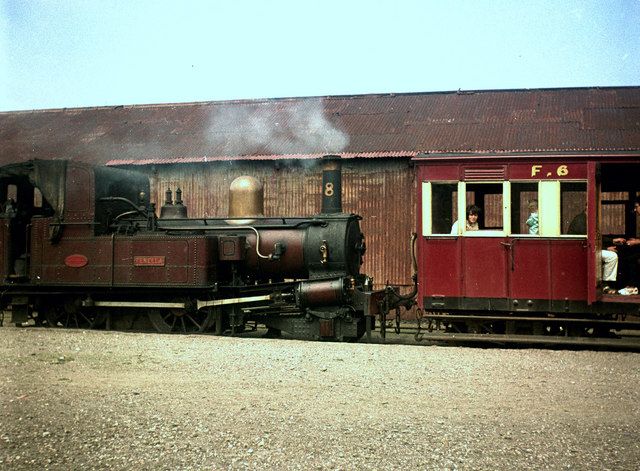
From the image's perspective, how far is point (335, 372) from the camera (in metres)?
8.82

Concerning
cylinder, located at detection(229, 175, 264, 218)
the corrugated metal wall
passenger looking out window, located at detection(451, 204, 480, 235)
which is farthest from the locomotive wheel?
the corrugated metal wall

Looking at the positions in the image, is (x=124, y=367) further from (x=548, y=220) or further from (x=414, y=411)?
(x=548, y=220)

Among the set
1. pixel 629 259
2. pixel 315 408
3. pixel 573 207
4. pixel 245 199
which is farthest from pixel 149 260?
pixel 629 259

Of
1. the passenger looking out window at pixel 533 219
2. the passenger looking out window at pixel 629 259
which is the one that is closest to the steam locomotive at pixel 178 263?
the passenger looking out window at pixel 533 219

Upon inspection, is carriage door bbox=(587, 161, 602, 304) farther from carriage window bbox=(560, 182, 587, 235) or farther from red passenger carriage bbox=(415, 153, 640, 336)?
carriage window bbox=(560, 182, 587, 235)

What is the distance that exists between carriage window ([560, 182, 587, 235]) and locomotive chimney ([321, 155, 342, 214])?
3.92 m

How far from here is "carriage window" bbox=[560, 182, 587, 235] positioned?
11.2m

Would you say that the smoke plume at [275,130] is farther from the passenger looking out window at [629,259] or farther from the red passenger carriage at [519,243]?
the passenger looking out window at [629,259]

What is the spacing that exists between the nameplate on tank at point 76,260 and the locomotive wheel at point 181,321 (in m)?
1.59

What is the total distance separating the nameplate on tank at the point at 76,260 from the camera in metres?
13.5

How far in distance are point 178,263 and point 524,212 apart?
20.1 ft

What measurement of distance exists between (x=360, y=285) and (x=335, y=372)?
4.17 metres

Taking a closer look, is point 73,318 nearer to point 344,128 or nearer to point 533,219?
point 533,219

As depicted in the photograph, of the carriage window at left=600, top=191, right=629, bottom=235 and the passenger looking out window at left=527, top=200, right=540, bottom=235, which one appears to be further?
the carriage window at left=600, top=191, right=629, bottom=235
